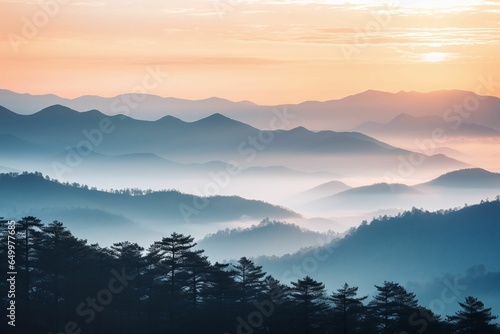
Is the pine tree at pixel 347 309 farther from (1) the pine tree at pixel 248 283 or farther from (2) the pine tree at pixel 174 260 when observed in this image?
(2) the pine tree at pixel 174 260

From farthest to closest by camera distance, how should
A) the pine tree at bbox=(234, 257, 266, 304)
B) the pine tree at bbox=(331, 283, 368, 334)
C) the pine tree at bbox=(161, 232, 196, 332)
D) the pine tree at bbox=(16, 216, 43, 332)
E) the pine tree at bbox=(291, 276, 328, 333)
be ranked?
the pine tree at bbox=(234, 257, 266, 304), the pine tree at bbox=(161, 232, 196, 332), the pine tree at bbox=(16, 216, 43, 332), the pine tree at bbox=(291, 276, 328, 333), the pine tree at bbox=(331, 283, 368, 334)

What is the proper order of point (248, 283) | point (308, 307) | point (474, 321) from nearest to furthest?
point (308, 307) → point (474, 321) → point (248, 283)

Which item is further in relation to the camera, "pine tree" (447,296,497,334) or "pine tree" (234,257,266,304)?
"pine tree" (234,257,266,304)

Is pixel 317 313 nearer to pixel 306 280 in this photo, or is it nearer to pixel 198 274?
pixel 306 280

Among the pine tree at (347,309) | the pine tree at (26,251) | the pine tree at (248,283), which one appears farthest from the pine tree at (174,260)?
the pine tree at (347,309)

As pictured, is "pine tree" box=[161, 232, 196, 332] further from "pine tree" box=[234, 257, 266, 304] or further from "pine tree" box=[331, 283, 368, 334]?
"pine tree" box=[331, 283, 368, 334]

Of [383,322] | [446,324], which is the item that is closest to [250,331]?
[383,322]

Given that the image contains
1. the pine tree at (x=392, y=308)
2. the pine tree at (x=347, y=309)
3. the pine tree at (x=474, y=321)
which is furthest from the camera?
the pine tree at (x=392, y=308)

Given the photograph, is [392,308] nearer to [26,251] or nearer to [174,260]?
[174,260]

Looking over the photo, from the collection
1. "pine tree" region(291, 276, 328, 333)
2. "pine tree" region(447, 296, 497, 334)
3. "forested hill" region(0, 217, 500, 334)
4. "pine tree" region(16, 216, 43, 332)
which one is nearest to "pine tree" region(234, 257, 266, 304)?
"forested hill" region(0, 217, 500, 334)

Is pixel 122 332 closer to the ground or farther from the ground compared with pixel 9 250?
closer to the ground

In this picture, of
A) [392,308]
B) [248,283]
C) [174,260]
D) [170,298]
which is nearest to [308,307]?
[248,283]
